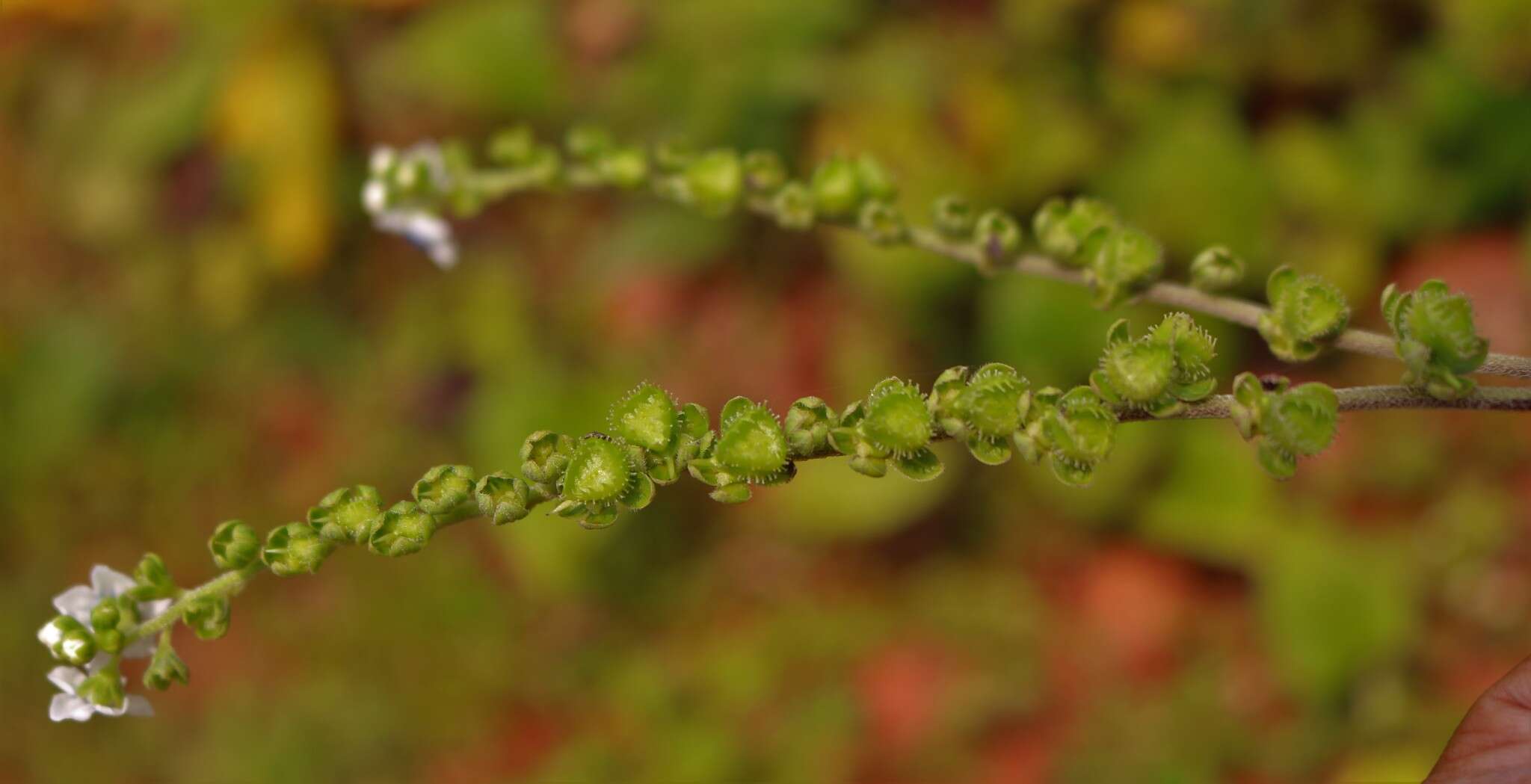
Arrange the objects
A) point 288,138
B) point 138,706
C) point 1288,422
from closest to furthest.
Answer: point 1288,422, point 138,706, point 288,138

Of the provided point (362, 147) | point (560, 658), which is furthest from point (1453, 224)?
point (362, 147)

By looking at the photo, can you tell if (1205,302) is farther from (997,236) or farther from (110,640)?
(110,640)

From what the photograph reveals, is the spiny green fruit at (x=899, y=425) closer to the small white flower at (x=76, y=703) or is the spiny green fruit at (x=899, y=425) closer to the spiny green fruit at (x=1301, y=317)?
the spiny green fruit at (x=1301, y=317)

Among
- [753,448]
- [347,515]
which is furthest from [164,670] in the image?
[753,448]

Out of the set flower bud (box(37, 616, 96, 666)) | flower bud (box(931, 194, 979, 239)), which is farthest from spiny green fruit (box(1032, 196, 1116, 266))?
flower bud (box(37, 616, 96, 666))

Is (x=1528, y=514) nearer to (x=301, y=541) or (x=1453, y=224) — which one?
(x=1453, y=224)

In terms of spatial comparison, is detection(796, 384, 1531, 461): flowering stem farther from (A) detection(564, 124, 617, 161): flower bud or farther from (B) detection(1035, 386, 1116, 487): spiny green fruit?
(A) detection(564, 124, 617, 161): flower bud
